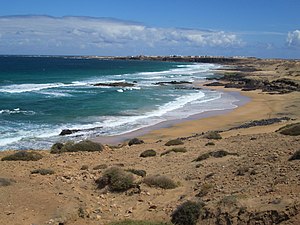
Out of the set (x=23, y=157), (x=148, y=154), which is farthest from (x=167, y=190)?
(x=23, y=157)

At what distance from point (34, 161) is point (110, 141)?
8569mm

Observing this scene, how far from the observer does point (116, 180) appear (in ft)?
41.9

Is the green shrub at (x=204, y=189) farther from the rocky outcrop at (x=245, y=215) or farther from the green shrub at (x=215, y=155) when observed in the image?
the green shrub at (x=215, y=155)

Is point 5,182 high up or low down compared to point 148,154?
up

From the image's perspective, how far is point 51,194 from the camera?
1170 cm

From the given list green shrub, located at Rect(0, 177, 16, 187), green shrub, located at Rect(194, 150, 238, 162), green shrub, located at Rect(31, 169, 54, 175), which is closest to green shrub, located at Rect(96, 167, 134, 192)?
green shrub, located at Rect(31, 169, 54, 175)

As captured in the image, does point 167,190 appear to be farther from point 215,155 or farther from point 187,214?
point 215,155

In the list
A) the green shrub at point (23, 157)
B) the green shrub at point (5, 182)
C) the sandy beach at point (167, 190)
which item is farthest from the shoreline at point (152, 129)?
the green shrub at point (5, 182)

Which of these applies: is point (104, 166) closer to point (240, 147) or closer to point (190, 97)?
point (240, 147)

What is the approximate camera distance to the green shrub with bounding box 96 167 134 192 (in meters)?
12.6

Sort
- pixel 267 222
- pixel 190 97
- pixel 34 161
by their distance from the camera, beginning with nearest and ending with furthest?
pixel 267 222
pixel 34 161
pixel 190 97

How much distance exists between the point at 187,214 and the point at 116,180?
3.58m

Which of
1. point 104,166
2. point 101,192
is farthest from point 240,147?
point 101,192

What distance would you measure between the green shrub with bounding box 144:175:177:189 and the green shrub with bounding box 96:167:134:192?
54 centimetres
